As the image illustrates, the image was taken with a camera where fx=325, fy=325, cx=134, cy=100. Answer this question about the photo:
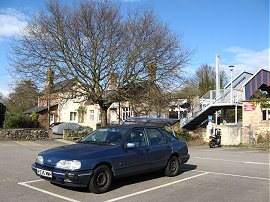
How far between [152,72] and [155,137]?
15289 millimetres


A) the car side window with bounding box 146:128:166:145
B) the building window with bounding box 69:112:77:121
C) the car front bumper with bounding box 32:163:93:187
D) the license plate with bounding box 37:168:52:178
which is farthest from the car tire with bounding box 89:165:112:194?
the building window with bounding box 69:112:77:121

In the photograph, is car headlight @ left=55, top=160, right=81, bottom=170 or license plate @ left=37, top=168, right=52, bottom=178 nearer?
car headlight @ left=55, top=160, right=81, bottom=170

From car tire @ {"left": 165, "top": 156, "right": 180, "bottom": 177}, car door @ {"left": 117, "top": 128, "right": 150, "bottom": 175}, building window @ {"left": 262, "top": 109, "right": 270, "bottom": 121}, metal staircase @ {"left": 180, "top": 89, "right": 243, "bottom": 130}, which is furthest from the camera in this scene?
metal staircase @ {"left": 180, "top": 89, "right": 243, "bottom": 130}

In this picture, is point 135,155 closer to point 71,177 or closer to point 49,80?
point 71,177

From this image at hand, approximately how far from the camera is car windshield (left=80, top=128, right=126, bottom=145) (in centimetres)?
812

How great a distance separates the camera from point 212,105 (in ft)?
95.7

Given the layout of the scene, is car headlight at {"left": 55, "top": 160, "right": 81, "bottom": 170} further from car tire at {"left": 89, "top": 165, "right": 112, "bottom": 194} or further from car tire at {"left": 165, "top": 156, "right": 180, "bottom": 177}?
car tire at {"left": 165, "top": 156, "right": 180, "bottom": 177}

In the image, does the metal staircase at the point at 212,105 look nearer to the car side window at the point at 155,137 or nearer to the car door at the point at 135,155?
the car side window at the point at 155,137

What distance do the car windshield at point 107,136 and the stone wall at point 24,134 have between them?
56.0 ft

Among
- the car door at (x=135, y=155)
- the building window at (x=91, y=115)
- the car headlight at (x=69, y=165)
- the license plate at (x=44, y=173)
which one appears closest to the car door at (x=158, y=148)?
the car door at (x=135, y=155)

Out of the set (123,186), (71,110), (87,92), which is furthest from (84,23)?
(71,110)

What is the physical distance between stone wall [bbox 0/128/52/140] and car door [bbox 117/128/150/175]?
1786 cm

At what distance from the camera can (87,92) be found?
24859 mm

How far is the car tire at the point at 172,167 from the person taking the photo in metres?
9.33
